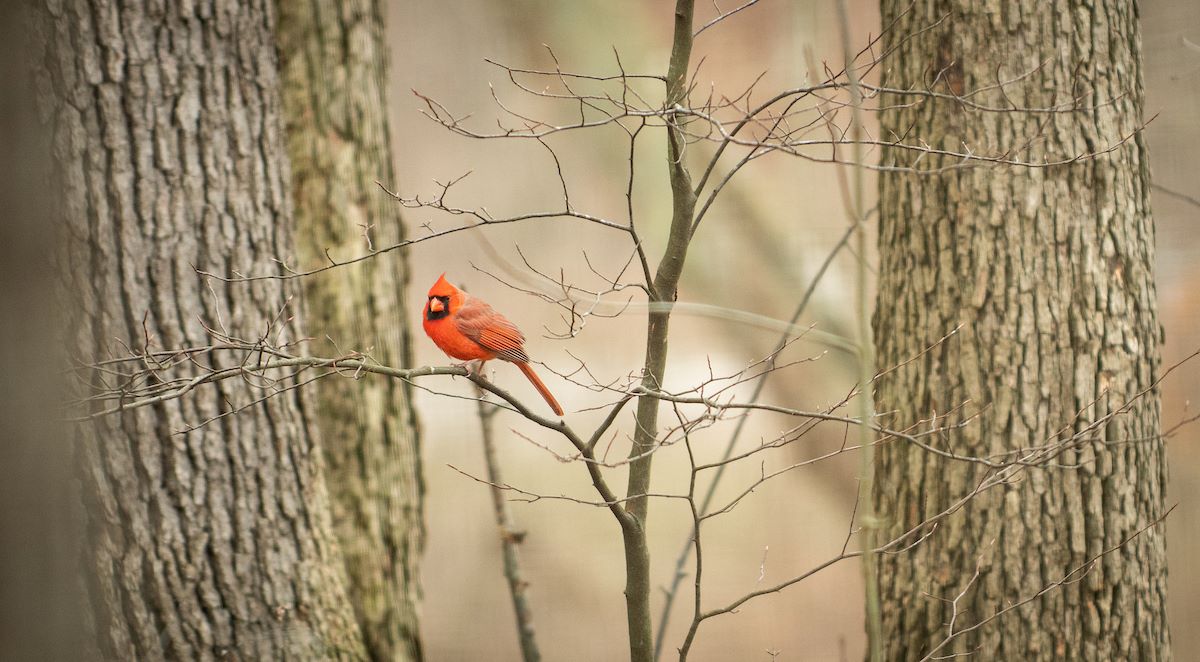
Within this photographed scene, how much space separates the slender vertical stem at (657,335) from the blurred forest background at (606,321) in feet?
6.68

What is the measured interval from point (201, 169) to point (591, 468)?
1.49 m

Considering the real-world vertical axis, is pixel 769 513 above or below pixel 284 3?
below

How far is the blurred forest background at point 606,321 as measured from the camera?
380 cm

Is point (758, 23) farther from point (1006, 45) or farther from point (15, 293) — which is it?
point (15, 293)

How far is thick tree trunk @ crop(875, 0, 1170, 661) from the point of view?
2.15m

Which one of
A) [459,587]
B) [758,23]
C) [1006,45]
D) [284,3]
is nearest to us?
[1006,45]

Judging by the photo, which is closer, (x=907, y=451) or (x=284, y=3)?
(x=907, y=451)

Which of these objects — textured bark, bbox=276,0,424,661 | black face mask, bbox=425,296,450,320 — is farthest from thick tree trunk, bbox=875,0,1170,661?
textured bark, bbox=276,0,424,661

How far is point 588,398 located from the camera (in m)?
4.37

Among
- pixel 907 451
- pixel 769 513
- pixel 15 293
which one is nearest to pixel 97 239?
pixel 15 293

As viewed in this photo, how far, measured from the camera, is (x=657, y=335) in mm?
1592

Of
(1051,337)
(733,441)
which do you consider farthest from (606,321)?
(1051,337)

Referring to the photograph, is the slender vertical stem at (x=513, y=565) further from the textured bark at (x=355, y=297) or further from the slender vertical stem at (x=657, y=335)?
the slender vertical stem at (x=657, y=335)

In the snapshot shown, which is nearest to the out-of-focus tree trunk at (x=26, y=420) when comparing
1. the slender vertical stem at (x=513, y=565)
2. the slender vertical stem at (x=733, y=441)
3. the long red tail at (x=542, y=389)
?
the slender vertical stem at (x=733, y=441)
